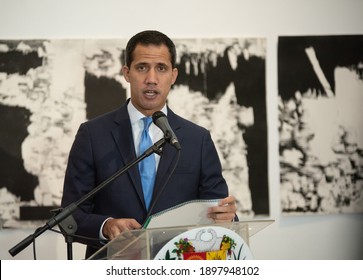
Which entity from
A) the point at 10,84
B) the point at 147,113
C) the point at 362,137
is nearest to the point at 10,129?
the point at 10,84

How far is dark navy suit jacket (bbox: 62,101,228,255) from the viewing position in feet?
7.48

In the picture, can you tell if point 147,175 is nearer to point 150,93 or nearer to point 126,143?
point 126,143

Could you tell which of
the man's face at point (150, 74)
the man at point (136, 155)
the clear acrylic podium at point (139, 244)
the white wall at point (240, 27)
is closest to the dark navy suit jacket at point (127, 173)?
the man at point (136, 155)

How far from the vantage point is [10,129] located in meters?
3.32

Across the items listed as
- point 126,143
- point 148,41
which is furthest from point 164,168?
point 148,41

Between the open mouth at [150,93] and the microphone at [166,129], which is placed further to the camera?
the open mouth at [150,93]

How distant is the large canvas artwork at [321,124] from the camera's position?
11.5 ft

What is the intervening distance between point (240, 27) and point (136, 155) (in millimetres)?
1511

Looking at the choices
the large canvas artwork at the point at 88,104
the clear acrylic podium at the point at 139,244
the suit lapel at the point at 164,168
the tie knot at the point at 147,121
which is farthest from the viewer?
the large canvas artwork at the point at 88,104

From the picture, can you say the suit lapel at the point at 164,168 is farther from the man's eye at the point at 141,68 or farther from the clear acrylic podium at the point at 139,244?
the clear acrylic podium at the point at 139,244

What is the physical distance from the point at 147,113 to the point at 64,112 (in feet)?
3.61

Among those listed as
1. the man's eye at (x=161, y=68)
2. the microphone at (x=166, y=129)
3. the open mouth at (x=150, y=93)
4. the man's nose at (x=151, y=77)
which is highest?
the man's eye at (x=161, y=68)

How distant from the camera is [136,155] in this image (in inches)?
92.4

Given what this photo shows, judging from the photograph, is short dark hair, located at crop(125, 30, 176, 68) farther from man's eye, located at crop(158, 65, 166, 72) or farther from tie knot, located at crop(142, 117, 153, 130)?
tie knot, located at crop(142, 117, 153, 130)
